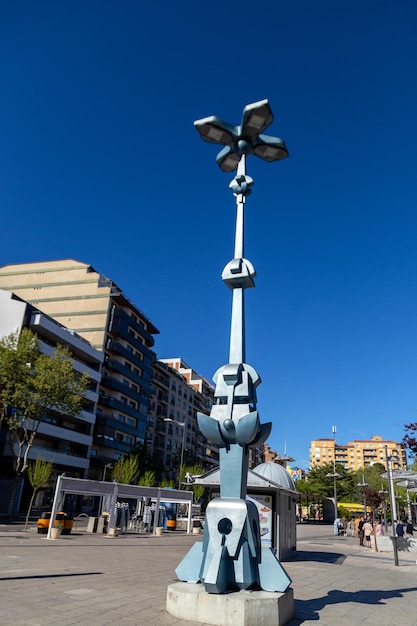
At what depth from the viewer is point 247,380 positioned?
916cm

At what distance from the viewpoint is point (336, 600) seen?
9.83m

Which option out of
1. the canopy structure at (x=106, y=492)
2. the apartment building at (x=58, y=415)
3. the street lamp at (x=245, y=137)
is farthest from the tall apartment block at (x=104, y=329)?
the street lamp at (x=245, y=137)

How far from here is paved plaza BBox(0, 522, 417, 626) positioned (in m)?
7.11

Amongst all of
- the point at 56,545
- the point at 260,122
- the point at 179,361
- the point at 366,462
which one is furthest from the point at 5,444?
the point at 366,462

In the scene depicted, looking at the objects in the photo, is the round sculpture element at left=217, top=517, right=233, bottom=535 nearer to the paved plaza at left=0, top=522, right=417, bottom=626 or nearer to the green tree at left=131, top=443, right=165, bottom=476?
the paved plaza at left=0, top=522, right=417, bottom=626

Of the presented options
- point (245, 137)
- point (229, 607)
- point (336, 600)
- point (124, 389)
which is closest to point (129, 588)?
point (229, 607)

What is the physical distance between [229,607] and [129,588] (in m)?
3.59

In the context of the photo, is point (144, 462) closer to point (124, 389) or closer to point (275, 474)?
point (124, 389)

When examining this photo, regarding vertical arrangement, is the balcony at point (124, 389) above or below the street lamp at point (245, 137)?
above

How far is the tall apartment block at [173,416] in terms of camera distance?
70.9 metres

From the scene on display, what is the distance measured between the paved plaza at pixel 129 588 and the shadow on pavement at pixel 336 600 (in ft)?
0.06

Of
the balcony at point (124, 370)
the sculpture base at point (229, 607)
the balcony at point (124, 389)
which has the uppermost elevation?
the balcony at point (124, 370)

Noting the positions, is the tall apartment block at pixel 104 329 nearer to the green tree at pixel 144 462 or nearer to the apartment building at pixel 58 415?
the green tree at pixel 144 462

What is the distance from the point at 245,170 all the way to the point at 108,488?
61.5 ft
